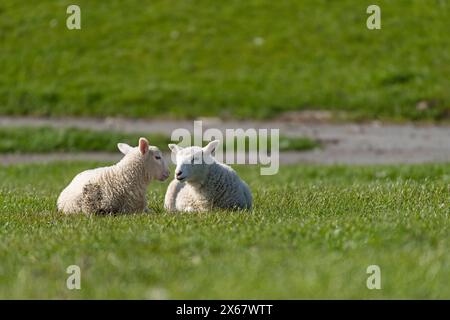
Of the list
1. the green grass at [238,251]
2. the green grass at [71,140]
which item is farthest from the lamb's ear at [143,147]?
the green grass at [71,140]

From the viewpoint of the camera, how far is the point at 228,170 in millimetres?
10859

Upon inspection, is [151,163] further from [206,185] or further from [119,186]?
[206,185]

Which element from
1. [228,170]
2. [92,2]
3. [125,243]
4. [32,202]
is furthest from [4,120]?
[125,243]

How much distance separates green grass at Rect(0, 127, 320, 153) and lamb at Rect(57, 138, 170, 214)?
1083 centimetres

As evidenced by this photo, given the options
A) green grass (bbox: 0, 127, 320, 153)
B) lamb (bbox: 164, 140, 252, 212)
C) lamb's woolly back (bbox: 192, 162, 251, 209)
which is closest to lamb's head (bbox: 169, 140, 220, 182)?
lamb (bbox: 164, 140, 252, 212)

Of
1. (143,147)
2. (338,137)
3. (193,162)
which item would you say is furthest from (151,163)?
(338,137)

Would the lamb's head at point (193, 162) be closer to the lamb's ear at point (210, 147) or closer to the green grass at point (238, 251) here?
the lamb's ear at point (210, 147)

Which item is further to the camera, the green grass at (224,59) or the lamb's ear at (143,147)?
the green grass at (224,59)

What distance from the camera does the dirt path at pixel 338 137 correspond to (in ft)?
68.7

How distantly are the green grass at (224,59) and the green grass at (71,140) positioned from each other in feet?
7.95

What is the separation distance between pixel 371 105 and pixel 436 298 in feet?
58.8

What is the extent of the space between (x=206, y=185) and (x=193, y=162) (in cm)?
48

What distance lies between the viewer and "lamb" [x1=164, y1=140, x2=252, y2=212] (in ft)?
33.9
